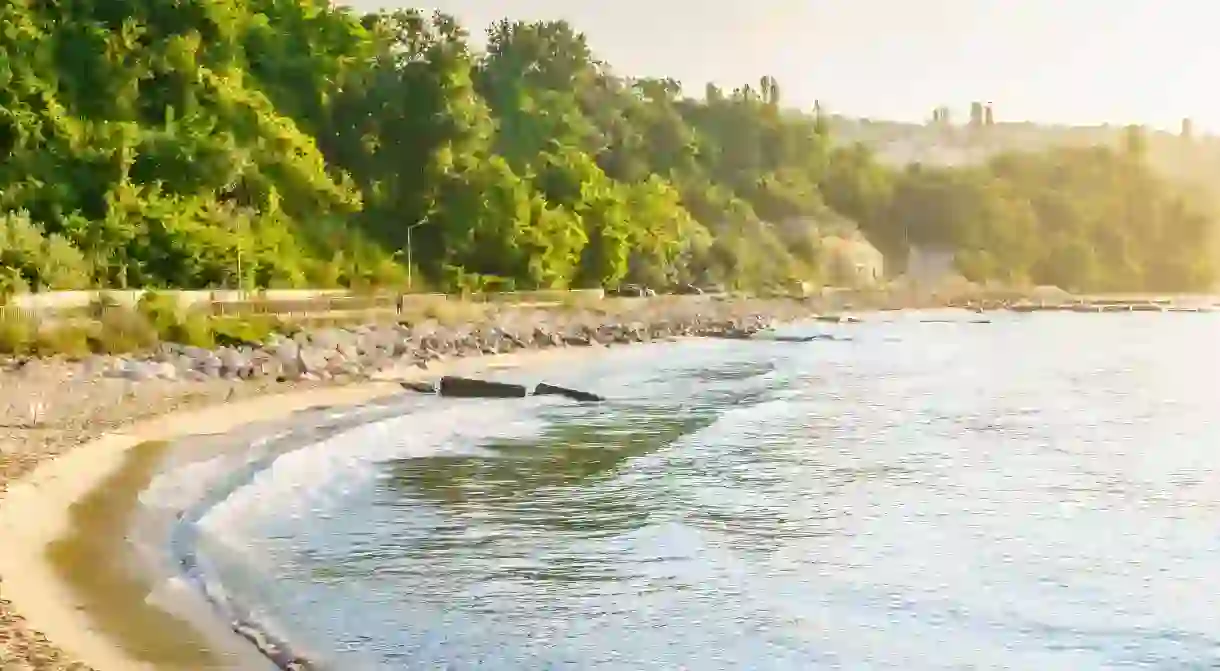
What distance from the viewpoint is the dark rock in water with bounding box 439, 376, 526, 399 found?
102 feet

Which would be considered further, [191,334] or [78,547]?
[191,334]

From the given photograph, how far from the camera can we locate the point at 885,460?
2380cm

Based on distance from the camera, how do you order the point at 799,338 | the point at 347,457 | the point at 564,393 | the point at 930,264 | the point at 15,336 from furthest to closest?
the point at 930,264 < the point at 799,338 < the point at 564,393 < the point at 15,336 < the point at 347,457

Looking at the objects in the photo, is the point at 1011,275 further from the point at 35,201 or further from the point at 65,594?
the point at 65,594

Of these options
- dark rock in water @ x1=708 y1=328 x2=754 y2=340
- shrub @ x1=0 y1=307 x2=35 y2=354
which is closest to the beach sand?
shrub @ x1=0 y1=307 x2=35 y2=354

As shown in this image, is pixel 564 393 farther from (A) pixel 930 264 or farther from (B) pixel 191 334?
(A) pixel 930 264

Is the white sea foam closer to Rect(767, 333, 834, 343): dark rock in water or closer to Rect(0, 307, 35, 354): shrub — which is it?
Rect(0, 307, 35, 354): shrub

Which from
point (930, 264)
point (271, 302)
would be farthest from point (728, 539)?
point (930, 264)

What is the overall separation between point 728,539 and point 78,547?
6817 mm

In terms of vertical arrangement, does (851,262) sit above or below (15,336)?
above

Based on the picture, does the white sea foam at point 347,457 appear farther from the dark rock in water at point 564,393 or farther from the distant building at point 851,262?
the distant building at point 851,262

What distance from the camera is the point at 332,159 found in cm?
6962

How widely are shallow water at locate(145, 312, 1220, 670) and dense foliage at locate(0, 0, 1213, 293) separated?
18260mm

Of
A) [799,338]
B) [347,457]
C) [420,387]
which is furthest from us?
[799,338]
